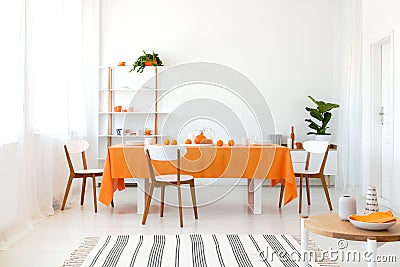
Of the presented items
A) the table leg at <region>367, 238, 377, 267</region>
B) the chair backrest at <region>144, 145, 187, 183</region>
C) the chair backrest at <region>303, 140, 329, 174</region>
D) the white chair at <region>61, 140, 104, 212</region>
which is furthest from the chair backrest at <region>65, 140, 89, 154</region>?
the table leg at <region>367, 238, 377, 267</region>

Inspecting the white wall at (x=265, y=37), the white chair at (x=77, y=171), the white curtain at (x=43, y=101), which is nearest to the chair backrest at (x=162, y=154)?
the white chair at (x=77, y=171)

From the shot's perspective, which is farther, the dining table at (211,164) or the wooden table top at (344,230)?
the dining table at (211,164)

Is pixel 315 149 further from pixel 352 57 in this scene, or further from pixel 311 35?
pixel 311 35

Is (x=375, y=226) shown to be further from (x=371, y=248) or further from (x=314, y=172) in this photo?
(x=314, y=172)

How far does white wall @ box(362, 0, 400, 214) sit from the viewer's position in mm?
5871

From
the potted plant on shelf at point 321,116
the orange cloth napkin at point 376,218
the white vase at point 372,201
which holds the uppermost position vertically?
the potted plant on shelf at point 321,116

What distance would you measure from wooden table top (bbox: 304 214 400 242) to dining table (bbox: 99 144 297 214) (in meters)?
2.39

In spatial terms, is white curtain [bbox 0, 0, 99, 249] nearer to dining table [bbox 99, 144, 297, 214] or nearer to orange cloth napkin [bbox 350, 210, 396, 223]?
dining table [bbox 99, 144, 297, 214]

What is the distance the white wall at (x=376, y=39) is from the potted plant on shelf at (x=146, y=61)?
10.0ft

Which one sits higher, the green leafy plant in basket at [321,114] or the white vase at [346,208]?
the green leafy plant in basket at [321,114]

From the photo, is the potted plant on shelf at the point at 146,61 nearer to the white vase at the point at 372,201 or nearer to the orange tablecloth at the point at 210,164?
the orange tablecloth at the point at 210,164

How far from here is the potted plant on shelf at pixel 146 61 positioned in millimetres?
7926

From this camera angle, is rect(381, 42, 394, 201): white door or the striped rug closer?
the striped rug

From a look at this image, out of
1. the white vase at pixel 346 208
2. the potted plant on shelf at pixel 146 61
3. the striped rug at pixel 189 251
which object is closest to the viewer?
the white vase at pixel 346 208
